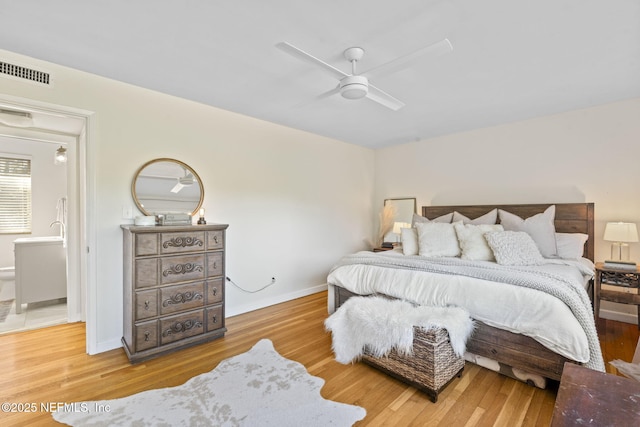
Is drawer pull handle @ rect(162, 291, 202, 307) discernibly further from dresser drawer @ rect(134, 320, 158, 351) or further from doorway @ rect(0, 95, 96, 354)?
doorway @ rect(0, 95, 96, 354)

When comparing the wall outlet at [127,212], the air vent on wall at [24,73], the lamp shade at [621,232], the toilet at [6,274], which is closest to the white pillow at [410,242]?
the lamp shade at [621,232]

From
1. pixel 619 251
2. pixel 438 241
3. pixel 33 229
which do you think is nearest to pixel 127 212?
pixel 438 241

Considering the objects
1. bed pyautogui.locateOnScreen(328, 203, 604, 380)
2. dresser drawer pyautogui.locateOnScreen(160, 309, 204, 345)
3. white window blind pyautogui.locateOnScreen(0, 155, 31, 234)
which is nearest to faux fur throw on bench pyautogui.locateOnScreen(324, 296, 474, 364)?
bed pyautogui.locateOnScreen(328, 203, 604, 380)

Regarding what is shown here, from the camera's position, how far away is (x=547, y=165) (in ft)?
12.1

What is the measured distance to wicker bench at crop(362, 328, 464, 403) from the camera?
1.89 meters

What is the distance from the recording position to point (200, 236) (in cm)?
279

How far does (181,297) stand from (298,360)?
1231mm

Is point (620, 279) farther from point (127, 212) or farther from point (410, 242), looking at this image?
point (127, 212)

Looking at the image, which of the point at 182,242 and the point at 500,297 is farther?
the point at 182,242

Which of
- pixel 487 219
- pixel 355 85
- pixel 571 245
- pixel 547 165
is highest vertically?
pixel 355 85

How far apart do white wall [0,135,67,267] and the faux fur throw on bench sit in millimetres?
5754

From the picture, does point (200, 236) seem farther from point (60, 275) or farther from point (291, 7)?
point (60, 275)

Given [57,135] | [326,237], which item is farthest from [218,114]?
[326,237]

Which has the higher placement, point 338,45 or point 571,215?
point 338,45
